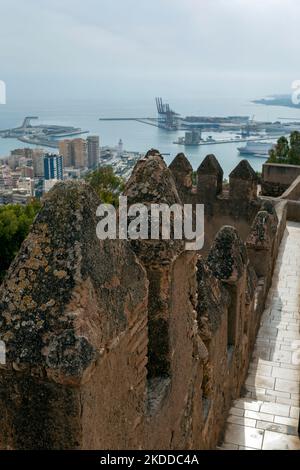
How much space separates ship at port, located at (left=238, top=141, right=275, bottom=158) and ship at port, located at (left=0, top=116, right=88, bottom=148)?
28.5 meters

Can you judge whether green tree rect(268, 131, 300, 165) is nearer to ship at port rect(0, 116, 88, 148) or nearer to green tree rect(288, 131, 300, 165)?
green tree rect(288, 131, 300, 165)

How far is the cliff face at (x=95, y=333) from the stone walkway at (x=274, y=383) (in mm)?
2537

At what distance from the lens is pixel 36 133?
43750 millimetres

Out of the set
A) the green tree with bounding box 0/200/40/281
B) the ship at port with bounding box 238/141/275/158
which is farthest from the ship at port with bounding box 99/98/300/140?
the green tree with bounding box 0/200/40/281

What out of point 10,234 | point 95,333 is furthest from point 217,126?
point 95,333

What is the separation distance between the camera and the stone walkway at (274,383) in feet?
24.6

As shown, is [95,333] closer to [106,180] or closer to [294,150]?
[294,150]

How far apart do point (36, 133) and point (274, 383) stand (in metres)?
37.7

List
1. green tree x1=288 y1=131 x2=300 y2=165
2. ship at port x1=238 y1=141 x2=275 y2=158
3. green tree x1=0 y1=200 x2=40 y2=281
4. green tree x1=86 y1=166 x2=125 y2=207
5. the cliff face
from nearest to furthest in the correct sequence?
the cliff face
green tree x1=0 y1=200 x2=40 y2=281
green tree x1=288 y1=131 x2=300 y2=165
green tree x1=86 y1=166 x2=125 y2=207
ship at port x1=238 y1=141 x2=275 y2=158

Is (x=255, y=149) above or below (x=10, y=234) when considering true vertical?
above

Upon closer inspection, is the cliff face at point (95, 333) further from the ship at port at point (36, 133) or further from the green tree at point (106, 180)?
the ship at port at point (36, 133)

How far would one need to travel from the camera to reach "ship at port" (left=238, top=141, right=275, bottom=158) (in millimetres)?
71056

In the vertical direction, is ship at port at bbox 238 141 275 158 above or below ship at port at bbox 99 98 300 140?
below
